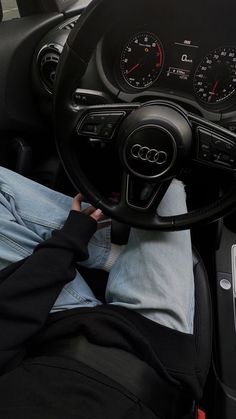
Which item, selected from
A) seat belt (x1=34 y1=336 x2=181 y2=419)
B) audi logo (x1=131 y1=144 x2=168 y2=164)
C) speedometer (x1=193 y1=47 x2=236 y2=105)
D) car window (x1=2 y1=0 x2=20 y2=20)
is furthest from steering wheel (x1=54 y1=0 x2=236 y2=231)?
car window (x1=2 y1=0 x2=20 y2=20)

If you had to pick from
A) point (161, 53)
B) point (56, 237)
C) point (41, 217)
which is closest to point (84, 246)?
point (56, 237)

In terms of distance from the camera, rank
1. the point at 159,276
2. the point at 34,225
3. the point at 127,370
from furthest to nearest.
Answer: the point at 34,225
the point at 159,276
the point at 127,370

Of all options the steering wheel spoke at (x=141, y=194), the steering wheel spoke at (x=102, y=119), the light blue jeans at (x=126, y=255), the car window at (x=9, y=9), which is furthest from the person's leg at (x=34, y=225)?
the car window at (x=9, y=9)

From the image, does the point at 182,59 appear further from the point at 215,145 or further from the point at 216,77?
the point at 215,145

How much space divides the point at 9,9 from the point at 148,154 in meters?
1.00

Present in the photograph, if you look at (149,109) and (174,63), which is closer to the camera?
(149,109)

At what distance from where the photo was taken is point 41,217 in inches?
34.5

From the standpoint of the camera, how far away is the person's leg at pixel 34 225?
812 mm

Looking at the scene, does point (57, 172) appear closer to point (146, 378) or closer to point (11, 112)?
point (11, 112)

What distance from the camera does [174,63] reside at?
2.55 ft

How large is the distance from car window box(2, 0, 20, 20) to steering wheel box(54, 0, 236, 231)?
629mm

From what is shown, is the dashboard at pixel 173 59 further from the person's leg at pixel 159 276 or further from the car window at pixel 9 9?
the car window at pixel 9 9

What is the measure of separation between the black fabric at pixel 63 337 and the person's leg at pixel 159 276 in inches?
1.1

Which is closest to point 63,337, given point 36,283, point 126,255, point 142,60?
point 36,283
